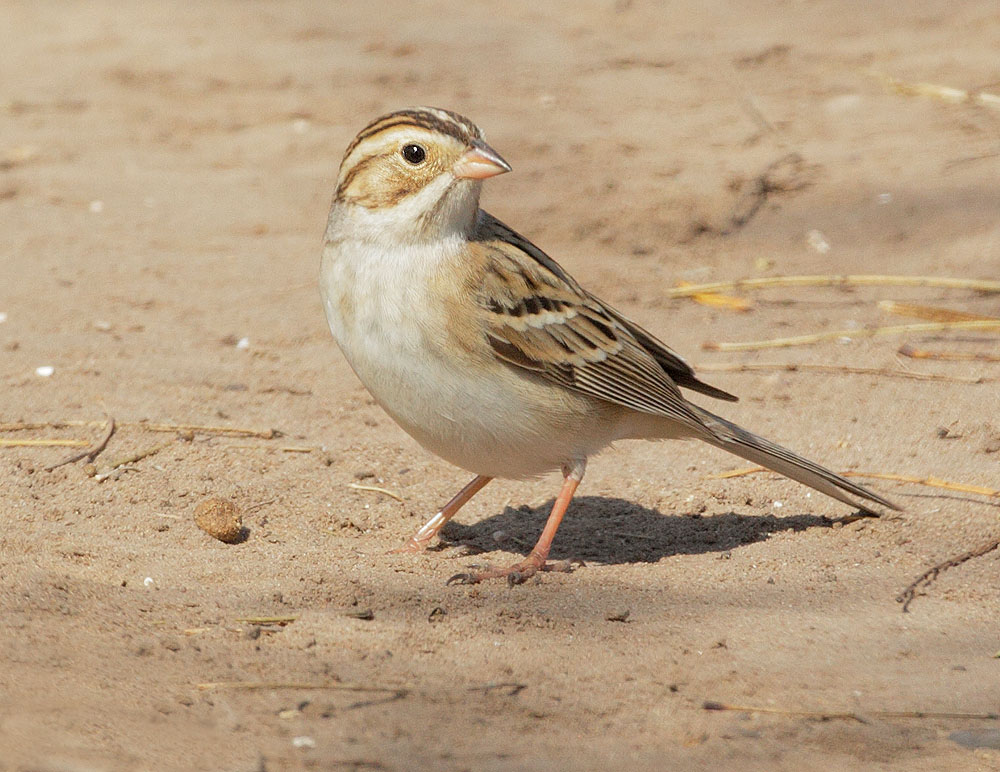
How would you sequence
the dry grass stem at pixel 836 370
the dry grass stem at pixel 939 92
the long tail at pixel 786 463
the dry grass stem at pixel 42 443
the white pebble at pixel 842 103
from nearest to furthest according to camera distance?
the long tail at pixel 786 463
the dry grass stem at pixel 42 443
the dry grass stem at pixel 836 370
the dry grass stem at pixel 939 92
the white pebble at pixel 842 103

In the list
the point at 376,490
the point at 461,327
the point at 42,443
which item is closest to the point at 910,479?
the point at 461,327

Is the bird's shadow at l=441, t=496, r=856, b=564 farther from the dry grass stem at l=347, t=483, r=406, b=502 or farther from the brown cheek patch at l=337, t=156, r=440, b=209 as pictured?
the brown cheek patch at l=337, t=156, r=440, b=209

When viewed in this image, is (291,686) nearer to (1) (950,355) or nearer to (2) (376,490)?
(2) (376,490)

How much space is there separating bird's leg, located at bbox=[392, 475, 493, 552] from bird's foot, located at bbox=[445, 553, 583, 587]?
1.18ft

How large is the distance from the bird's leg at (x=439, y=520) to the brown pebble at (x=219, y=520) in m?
0.64

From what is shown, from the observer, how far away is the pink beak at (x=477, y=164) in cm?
473

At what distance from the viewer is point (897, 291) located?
8148 millimetres

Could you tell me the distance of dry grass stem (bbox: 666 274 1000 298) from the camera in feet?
26.4

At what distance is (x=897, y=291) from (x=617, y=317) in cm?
322

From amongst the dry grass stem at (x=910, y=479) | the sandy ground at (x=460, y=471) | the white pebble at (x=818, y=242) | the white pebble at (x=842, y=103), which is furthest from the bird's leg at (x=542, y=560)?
the white pebble at (x=842, y=103)

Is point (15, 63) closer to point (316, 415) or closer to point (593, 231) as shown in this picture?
point (593, 231)

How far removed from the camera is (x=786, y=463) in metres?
5.32

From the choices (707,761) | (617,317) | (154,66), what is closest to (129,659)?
(707,761)

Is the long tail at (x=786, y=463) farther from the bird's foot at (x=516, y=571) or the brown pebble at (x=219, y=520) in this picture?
the brown pebble at (x=219, y=520)
